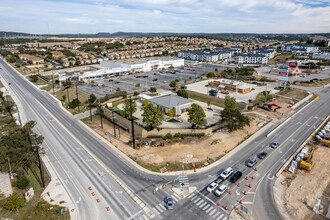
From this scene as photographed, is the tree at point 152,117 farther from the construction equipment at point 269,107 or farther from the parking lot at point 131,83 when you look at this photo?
the parking lot at point 131,83

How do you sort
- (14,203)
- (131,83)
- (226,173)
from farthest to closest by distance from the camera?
(131,83) → (226,173) → (14,203)

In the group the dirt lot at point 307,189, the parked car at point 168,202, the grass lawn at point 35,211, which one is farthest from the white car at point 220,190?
the grass lawn at point 35,211

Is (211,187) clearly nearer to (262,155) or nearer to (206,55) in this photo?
(262,155)

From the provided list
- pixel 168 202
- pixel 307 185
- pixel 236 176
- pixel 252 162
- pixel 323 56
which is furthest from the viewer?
pixel 323 56

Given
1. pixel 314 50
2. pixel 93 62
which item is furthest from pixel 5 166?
pixel 314 50

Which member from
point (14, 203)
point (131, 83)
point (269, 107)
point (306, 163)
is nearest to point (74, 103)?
point (131, 83)

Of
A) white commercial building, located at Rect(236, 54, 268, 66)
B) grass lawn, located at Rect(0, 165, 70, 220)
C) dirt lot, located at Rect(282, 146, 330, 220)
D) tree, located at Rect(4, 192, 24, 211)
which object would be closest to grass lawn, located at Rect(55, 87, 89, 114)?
grass lawn, located at Rect(0, 165, 70, 220)
